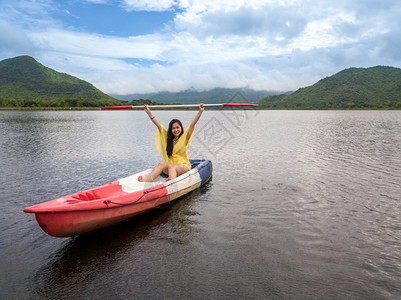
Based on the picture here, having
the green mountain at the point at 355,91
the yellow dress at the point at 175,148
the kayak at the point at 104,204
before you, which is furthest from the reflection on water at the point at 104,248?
the green mountain at the point at 355,91

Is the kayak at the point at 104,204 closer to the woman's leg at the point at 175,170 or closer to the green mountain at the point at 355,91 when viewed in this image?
the woman's leg at the point at 175,170

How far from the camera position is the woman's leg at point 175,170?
9477mm

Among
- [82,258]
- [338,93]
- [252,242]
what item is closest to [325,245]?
[252,242]

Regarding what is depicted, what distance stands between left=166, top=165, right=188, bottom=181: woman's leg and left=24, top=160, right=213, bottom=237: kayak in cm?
20

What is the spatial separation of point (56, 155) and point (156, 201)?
11.9 metres

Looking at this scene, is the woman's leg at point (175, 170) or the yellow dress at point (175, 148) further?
the yellow dress at point (175, 148)

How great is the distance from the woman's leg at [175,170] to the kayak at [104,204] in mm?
201

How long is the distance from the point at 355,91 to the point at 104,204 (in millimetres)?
165059

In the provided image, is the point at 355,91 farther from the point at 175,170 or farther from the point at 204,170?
the point at 175,170

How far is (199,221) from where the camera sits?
7961mm

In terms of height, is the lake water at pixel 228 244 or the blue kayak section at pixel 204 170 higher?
the blue kayak section at pixel 204 170

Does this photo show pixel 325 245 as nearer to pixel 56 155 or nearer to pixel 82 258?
pixel 82 258

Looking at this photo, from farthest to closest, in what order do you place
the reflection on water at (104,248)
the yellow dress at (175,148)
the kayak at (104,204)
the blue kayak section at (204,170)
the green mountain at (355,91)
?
the green mountain at (355,91) < the blue kayak section at (204,170) < the yellow dress at (175,148) < the kayak at (104,204) < the reflection on water at (104,248)

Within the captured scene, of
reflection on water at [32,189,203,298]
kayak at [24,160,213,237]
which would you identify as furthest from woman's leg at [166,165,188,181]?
reflection on water at [32,189,203,298]
